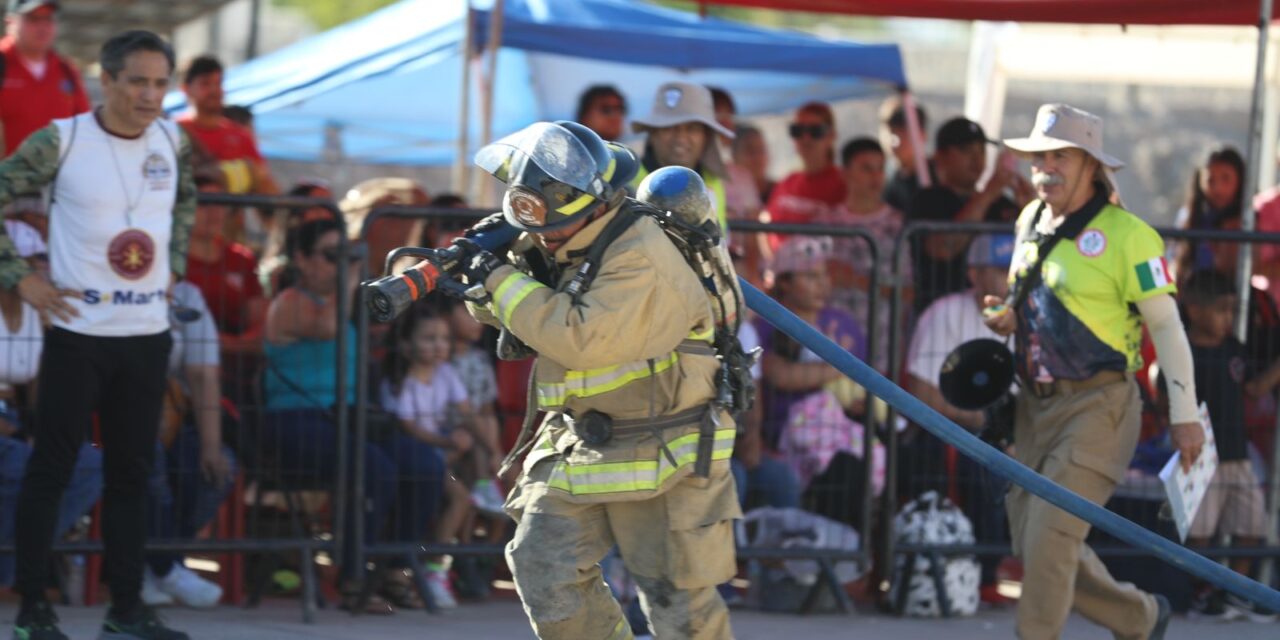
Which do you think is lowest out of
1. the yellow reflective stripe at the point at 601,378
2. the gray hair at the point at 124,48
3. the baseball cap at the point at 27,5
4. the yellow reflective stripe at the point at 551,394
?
the yellow reflective stripe at the point at 551,394

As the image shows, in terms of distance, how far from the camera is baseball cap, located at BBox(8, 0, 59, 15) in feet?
25.9

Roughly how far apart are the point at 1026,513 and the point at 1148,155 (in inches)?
494

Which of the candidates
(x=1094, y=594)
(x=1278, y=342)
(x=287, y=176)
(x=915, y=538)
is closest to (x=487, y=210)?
(x=915, y=538)

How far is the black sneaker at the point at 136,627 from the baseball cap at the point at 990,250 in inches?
141

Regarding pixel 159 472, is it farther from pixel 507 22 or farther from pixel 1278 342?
pixel 1278 342

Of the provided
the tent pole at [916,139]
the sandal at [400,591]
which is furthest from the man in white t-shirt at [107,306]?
the tent pole at [916,139]

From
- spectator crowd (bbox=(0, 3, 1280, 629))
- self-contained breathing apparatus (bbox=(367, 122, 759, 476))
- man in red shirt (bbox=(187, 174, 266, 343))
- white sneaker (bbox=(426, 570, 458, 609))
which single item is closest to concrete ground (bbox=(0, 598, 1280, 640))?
white sneaker (bbox=(426, 570, 458, 609))

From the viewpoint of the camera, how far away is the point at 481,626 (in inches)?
260

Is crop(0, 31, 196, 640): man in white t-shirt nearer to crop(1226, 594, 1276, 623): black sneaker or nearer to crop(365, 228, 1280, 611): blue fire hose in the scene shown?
crop(365, 228, 1280, 611): blue fire hose

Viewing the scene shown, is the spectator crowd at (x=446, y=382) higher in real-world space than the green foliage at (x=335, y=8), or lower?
lower

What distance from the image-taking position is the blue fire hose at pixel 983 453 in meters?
4.93

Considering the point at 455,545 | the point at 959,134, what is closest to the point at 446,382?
the point at 455,545

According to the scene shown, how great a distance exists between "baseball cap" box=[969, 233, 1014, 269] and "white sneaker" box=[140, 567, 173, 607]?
3565mm

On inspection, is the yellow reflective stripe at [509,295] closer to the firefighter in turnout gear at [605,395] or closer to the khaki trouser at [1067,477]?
the firefighter in turnout gear at [605,395]
